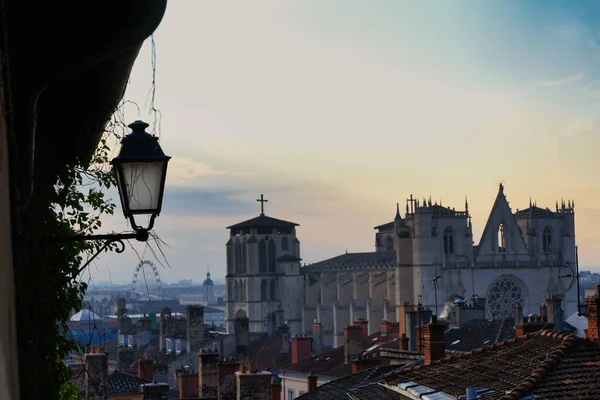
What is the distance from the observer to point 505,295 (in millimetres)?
87938

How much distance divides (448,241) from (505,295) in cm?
594

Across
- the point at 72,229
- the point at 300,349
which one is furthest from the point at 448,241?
the point at 72,229

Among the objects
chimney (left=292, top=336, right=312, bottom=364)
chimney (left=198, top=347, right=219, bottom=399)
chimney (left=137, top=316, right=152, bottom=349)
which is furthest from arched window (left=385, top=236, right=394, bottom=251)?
chimney (left=198, top=347, right=219, bottom=399)

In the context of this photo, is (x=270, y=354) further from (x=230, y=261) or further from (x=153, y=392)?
(x=230, y=261)

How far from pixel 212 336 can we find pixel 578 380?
49087mm

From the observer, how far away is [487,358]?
44.8 ft

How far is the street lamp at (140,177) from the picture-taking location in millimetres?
5387

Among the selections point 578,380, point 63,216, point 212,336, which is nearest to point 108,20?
point 63,216

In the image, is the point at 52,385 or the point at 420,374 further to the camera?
the point at 420,374

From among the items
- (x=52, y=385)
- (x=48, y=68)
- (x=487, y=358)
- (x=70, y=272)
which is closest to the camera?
(x=48, y=68)

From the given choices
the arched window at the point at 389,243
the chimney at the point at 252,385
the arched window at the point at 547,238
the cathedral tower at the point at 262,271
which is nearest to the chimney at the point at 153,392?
the chimney at the point at 252,385

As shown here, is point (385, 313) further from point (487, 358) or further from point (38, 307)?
point (38, 307)

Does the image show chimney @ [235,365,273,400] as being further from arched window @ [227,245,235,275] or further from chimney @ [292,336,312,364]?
arched window @ [227,245,235,275]

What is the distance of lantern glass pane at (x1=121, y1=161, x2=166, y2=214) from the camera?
5398 mm
